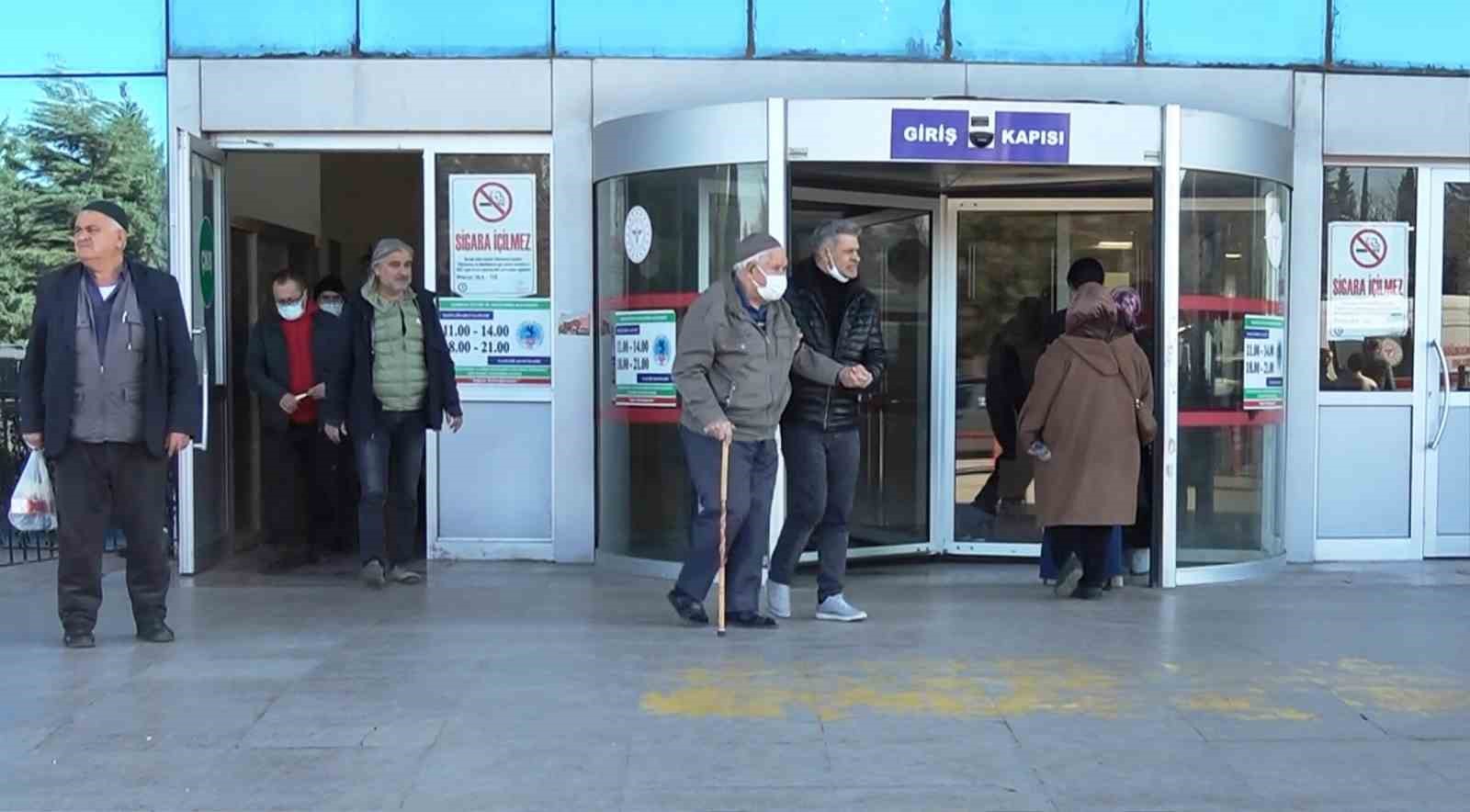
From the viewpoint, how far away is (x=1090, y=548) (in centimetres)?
775

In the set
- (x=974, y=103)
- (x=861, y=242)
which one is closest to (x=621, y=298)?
(x=861, y=242)

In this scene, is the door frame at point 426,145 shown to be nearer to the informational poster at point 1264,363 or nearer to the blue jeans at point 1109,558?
the blue jeans at point 1109,558

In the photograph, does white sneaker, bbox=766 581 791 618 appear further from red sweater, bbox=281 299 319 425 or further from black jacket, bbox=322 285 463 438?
red sweater, bbox=281 299 319 425

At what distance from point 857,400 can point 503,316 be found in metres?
2.72

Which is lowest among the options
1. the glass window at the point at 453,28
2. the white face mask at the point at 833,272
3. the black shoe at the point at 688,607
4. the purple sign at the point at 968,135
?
the black shoe at the point at 688,607

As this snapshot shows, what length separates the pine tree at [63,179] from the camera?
29.6ft

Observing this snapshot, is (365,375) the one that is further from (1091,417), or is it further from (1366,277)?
(1366,277)

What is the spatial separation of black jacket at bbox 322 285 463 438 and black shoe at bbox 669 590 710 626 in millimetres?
1666

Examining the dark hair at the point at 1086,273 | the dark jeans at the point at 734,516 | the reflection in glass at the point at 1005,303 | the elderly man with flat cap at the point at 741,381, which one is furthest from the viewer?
the reflection in glass at the point at 1005,303

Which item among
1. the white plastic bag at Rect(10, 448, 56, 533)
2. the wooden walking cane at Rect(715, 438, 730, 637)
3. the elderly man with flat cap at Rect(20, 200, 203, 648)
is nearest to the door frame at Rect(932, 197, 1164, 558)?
the wooden walking cane at Rect(715, 438, 730, 637)

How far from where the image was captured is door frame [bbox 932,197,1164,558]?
30.0 feet

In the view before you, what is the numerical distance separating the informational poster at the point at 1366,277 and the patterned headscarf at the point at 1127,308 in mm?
1863

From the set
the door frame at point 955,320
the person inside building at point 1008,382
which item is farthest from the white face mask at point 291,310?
the person inside building at point 1008,382

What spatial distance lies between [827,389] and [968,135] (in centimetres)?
181
